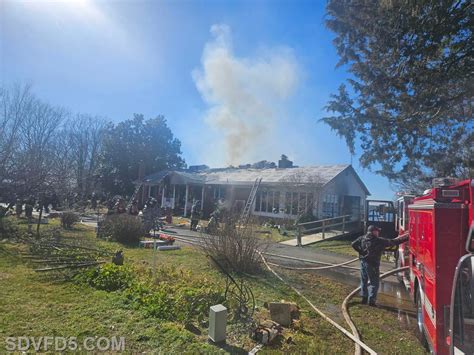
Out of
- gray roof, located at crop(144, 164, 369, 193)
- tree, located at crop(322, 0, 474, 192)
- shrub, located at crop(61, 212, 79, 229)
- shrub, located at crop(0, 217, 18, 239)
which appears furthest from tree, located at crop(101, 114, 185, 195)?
tree, located at crop(322, 0, 474, 192)

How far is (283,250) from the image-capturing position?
1238 cm

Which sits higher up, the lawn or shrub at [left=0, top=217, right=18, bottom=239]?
shrub at [left=0, top=217, right=18, bottom=239]

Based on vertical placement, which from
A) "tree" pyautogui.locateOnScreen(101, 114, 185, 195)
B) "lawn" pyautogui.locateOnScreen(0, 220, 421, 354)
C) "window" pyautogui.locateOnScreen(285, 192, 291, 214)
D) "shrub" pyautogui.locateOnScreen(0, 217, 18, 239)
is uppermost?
"tree" pyautogui.locateOnScreen(101, 114, 185, 195)

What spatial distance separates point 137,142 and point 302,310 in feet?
122

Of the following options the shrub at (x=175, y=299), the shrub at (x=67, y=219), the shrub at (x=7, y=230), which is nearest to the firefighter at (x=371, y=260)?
the shrub at (x=175, y=299)

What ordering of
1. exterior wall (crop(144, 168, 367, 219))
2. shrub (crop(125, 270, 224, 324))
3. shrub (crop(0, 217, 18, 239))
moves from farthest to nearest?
exterior wall (crop(144, 168, 367, 219)) < shrub (crop(0, 217, 18, 239)) < shrub (crop(125, 270, 224, 324))

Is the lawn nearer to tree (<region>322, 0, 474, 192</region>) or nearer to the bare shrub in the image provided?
the bare shrub

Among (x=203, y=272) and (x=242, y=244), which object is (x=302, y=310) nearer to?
(x=242, y=244)

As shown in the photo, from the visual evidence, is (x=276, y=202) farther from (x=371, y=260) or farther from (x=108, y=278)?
(x=108, y=278)

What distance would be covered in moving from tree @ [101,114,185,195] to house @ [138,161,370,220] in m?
8.07

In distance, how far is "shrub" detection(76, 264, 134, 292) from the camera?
5.88 meters

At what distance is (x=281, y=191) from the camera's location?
22188mm

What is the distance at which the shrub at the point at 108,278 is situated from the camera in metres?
5.88

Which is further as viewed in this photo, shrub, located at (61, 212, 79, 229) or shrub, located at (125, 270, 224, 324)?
shrub, located at (61, 212, 79, 229)
